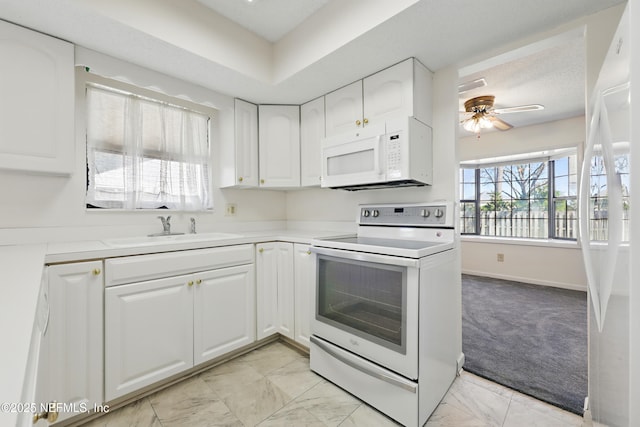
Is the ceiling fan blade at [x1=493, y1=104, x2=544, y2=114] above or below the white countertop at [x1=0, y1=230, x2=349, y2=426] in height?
above

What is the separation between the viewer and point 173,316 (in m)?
1.75

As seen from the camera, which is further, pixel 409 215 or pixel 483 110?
pixel 483 110

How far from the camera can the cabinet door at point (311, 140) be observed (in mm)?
2453

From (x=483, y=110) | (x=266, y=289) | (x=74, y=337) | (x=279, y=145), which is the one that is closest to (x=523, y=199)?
(x=483, y=110)

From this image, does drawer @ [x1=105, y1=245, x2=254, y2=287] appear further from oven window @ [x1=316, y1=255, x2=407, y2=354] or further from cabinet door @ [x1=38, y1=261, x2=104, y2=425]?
oven window @ [x1=316, y1=255, x2=407, y2=354]

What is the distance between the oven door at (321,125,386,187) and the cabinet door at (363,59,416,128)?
0.15 meters

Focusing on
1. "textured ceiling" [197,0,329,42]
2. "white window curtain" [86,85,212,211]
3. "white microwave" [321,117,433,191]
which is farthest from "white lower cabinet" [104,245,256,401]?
"textured ceiling" [197,0,329,42]

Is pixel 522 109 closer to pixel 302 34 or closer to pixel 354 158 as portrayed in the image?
pixel 354 158

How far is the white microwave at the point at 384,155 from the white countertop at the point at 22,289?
981 millimetres

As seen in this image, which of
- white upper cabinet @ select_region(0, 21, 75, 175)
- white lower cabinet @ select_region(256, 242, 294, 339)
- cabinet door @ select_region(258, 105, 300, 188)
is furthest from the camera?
cabinet door @ select_region(258, 105, 300, 188)

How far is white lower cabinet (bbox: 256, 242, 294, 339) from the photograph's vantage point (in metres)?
2.23

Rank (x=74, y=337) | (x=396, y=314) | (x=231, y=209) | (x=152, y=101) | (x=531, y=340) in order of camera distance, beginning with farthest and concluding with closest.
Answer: (x=231, y=209)
(x=531, y=340)
(x=152, y=101)
(x=396, y=314)
(x=74, y=337)

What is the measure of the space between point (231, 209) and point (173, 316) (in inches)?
44.9

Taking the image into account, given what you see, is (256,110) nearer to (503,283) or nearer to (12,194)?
(12,194)
